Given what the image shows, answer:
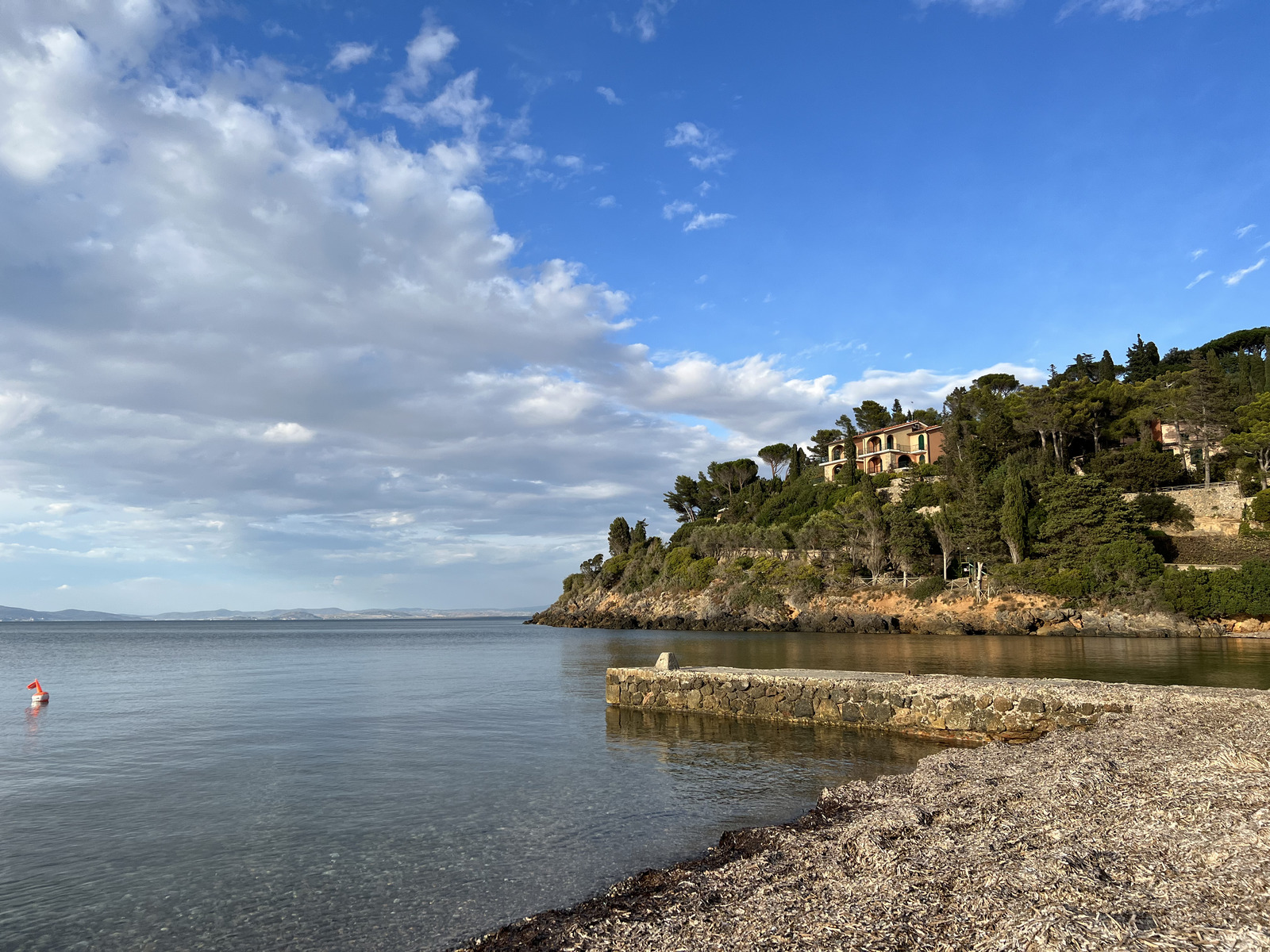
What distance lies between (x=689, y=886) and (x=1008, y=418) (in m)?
80.5

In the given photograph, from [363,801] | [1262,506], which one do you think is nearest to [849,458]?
[1262,506]

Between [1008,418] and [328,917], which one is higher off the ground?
[1008,418]

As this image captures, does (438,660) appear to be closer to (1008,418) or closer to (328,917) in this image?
(328,917)

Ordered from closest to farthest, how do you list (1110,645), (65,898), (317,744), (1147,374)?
(65,898) < (317,744) < (1110,645) < (1147,374)

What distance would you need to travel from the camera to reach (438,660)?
45625 mm

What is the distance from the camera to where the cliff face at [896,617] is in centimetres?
4941

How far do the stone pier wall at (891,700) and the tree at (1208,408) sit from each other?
58.7m

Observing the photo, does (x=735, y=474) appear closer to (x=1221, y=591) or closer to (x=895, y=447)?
(x=895, y=447)

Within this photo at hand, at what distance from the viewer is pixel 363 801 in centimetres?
1190

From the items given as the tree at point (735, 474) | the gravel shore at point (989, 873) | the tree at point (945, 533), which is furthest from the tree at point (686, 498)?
the gravel shore at point (989, 873)

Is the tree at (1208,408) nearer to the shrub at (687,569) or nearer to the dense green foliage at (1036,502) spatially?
the dense green foliage at (1036,502)

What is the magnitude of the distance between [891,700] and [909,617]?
161 feet

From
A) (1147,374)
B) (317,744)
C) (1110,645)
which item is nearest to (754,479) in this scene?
(1147,374)

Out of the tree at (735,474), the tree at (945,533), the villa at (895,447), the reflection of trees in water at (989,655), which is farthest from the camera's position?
the tree at (735,474)
